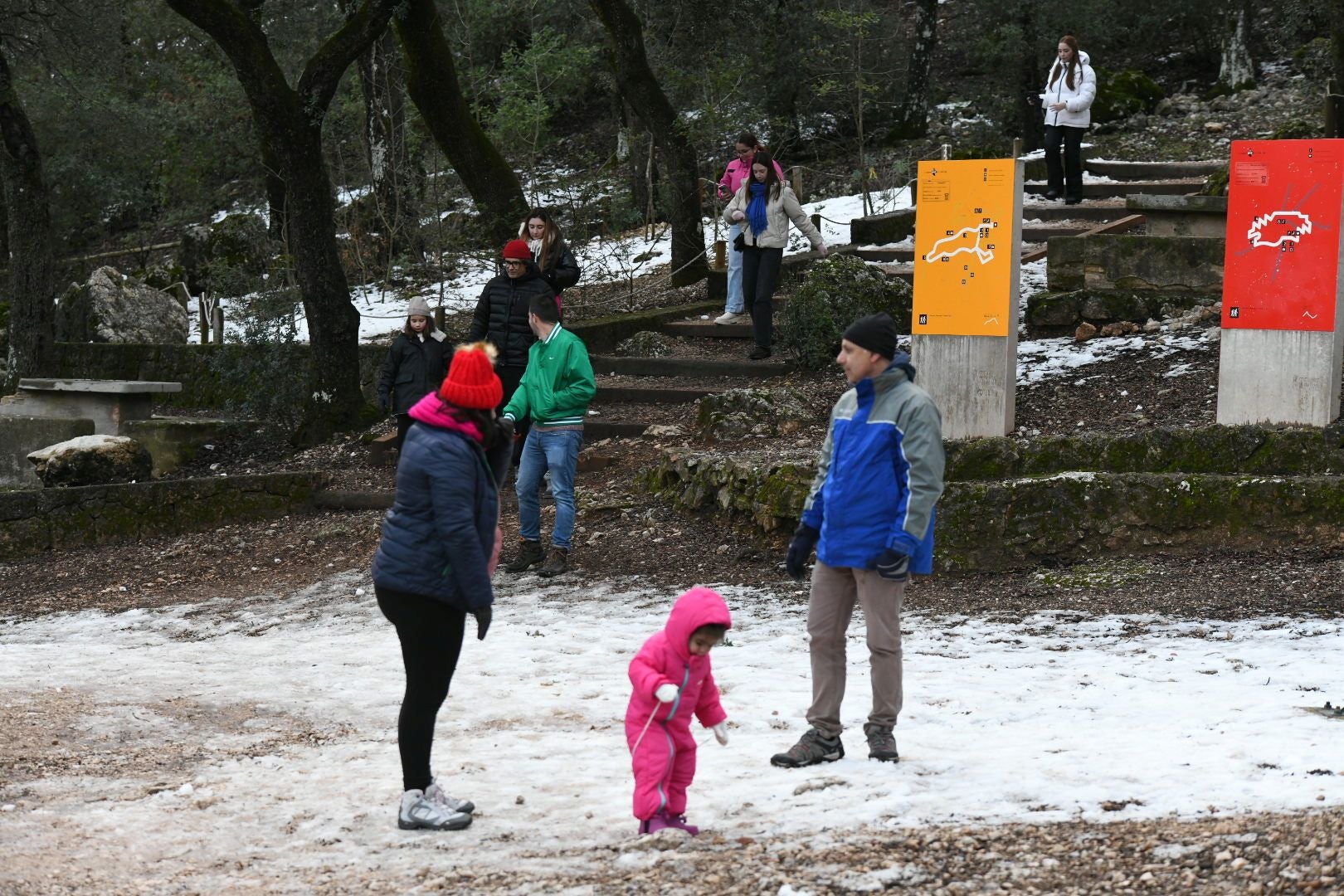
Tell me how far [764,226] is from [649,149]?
9780mm

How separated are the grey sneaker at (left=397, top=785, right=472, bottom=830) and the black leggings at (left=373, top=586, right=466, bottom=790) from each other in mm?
40

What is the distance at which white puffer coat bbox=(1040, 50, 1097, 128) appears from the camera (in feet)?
51.2

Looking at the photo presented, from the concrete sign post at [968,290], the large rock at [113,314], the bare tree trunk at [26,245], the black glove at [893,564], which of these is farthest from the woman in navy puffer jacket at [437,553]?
the large rock at [113,314]

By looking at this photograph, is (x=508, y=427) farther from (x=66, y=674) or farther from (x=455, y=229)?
(x=455, y=229)

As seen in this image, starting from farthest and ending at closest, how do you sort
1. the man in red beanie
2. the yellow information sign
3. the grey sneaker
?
the man in red beanie, the yellow information sign, the grey sneaker

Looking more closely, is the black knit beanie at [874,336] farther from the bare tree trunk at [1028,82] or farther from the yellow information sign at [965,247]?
the bare tree trunk at [1028,82]

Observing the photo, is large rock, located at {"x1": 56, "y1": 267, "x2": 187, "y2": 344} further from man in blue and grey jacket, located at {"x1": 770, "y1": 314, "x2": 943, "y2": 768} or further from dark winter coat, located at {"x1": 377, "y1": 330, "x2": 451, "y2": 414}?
man in blue and grey jacket, located at {"x1": 770, "y1": 314, "x2": 943, "y2": 768}

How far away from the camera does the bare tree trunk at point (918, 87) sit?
25.6 metres

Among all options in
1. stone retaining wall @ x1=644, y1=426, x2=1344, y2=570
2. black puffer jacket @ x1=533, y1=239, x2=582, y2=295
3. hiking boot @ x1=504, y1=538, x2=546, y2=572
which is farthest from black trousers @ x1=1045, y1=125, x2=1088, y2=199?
hiking boot @ x1=504, y1=538, x2=546, y2=572

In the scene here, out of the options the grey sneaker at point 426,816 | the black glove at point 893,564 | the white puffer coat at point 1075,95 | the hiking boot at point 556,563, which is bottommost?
the grey sneaker at point 426,816

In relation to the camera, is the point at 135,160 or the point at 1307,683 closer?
the point at 1307,683

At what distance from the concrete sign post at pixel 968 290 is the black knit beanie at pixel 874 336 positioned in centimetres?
499

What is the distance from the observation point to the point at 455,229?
18.2 metres

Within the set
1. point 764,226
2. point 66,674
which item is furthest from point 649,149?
point 66,674
